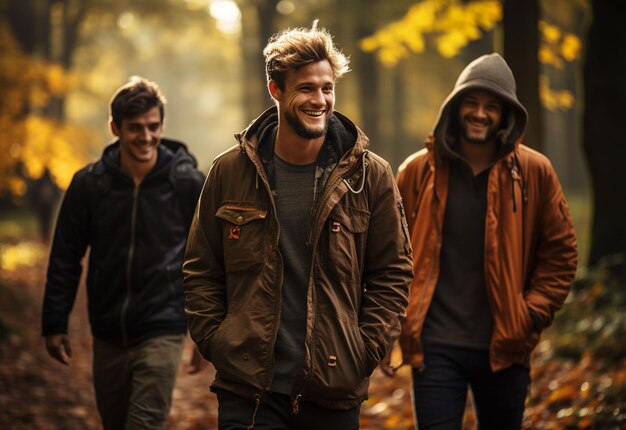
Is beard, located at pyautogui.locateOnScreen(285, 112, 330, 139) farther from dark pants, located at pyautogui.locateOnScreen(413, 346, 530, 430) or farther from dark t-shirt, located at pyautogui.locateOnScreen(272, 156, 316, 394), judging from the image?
dark pants, located at pyautogui.locateOnScreen(413, 346, 530, 430)

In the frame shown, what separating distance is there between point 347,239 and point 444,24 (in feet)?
27.1

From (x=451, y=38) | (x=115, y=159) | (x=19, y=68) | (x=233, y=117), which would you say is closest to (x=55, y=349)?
(x=115, y=159)

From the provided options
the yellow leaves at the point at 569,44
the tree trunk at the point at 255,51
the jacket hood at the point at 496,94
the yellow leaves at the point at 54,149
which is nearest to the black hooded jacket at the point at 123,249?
the jacket hood at the point at 496,94

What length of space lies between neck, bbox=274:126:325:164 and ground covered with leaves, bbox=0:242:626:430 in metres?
3.30

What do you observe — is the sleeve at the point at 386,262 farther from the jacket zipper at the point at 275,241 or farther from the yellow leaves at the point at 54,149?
the yellow leaves at the point at 54,149

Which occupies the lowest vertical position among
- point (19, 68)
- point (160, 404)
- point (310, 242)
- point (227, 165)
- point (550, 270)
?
point (160, 404)

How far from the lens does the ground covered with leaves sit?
282 inches

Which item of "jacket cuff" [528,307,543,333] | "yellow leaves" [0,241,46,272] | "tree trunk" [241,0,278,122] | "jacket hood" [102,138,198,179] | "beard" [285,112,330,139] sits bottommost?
"yellow leaves" [0,241,46,272]

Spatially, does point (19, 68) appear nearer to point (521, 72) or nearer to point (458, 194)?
point (521, 72)

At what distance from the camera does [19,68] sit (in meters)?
18.4

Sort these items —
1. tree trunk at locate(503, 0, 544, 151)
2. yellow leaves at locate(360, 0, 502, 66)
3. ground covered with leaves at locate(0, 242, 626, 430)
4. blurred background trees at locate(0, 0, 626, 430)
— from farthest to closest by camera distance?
yellow leaves at locate(360, 0, 502, 66)
tree trunk at locate(503, 0, 544, 151)
blurred background trees at locate(0, 0, 626, 430)
ground covered with leaves at locate(0, 242, 626, 430)

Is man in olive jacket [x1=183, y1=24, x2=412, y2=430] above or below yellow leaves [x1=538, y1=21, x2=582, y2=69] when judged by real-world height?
below

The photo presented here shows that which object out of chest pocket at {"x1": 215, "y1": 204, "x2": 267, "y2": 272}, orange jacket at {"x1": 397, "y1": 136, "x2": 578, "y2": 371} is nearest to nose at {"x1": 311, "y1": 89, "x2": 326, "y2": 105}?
chest pocket at {"x1": 215, "y1": 204, "x2": 267, "y2": 272}

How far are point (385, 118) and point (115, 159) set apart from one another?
84.3 ft
